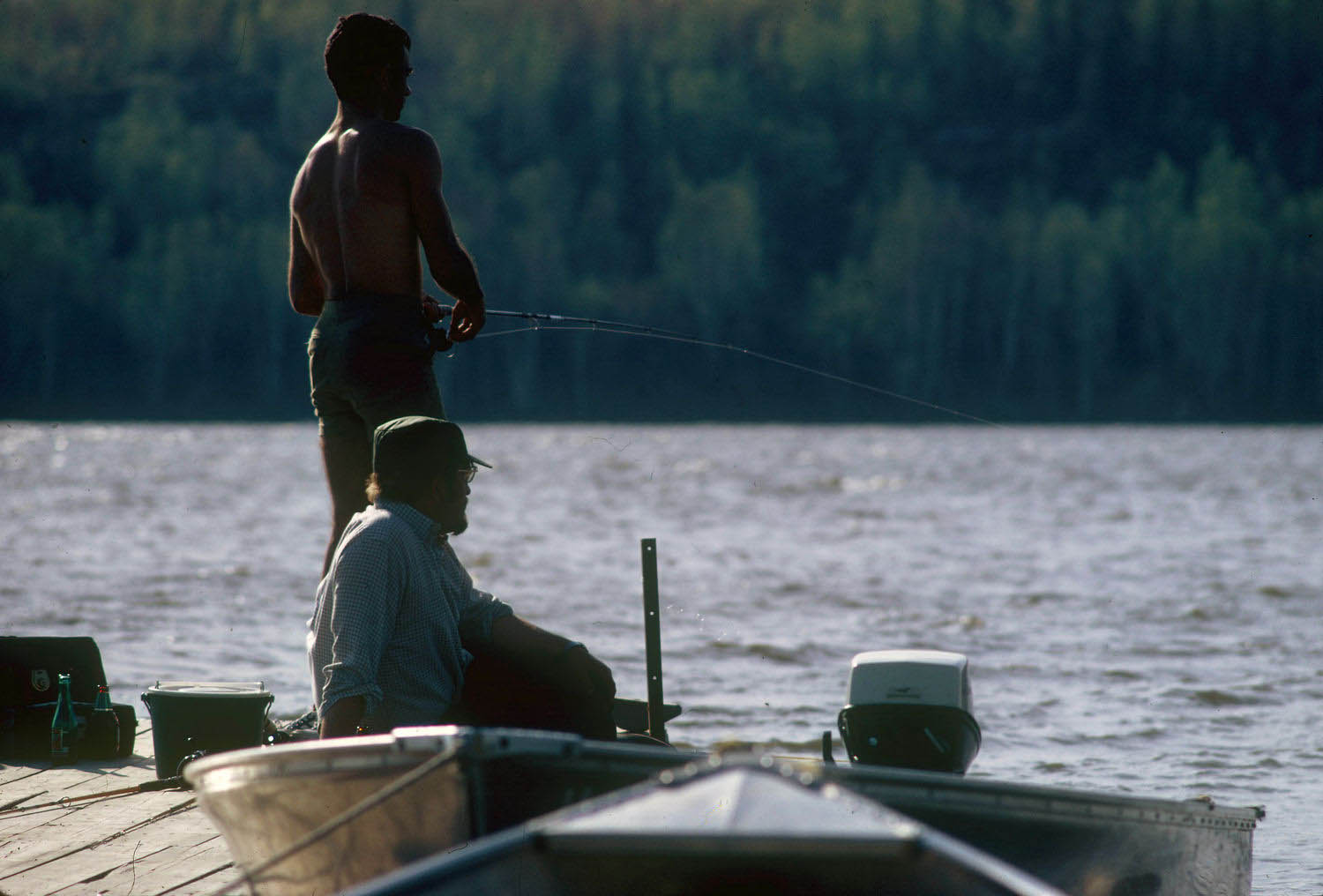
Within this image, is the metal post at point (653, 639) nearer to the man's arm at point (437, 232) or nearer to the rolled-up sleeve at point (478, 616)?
the rolled-up sleeve at point (478, 616)

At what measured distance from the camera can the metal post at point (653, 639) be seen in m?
5.00

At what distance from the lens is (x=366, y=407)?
4.62m

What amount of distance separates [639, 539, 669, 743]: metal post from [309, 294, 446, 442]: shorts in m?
0.89

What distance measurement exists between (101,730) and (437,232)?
7.52 ft

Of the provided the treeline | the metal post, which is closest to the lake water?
the metal post

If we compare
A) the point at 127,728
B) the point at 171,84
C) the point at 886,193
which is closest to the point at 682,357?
the point at 886,193

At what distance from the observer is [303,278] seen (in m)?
4.93

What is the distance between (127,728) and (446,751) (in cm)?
315

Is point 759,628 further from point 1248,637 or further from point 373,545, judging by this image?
point 373,545

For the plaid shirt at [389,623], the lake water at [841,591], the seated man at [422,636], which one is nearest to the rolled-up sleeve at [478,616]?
the seated man at [422,636]

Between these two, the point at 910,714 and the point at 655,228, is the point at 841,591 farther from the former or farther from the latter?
the point at 655,228

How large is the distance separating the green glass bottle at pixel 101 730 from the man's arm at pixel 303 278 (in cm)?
163

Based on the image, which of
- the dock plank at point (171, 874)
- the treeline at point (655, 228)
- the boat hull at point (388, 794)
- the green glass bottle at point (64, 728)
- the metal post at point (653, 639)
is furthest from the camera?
the treeline at point (655, 228)

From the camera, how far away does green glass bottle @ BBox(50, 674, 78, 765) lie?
5.57 meters
